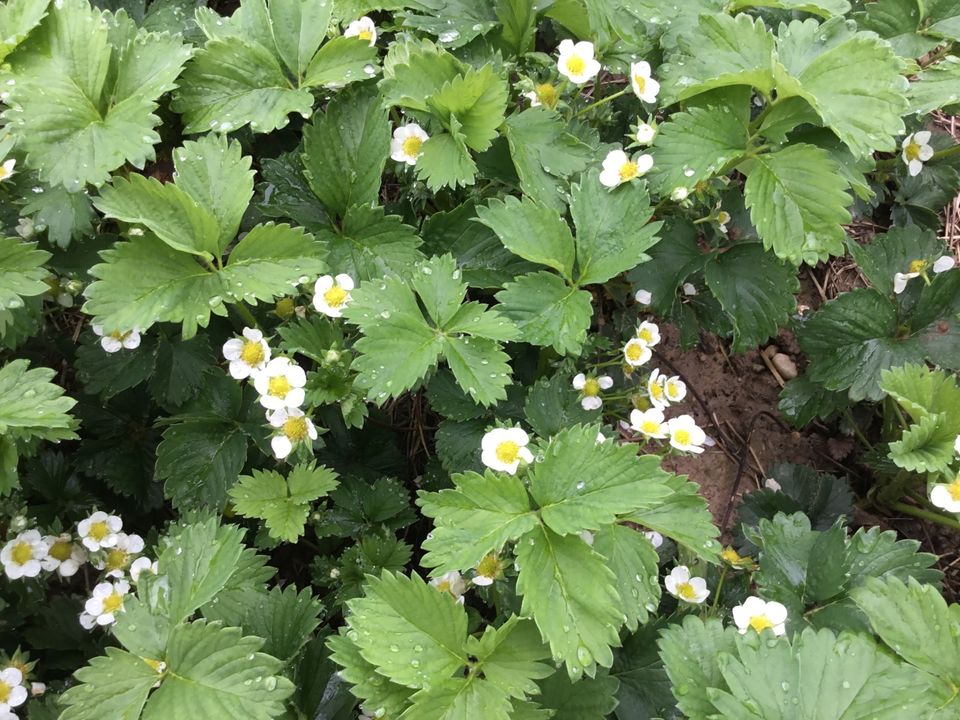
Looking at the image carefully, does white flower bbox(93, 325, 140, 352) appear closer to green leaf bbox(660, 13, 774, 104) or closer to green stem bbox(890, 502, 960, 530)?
green leaf bbox(660, 13, 774, 104)

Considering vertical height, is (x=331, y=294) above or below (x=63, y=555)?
above

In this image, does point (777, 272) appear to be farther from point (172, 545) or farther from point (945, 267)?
point (172, 545)

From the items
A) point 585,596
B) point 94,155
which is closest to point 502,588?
point 585,596

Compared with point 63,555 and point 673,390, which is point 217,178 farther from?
point 673,390

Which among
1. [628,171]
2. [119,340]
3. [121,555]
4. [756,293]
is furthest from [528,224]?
[121,555]

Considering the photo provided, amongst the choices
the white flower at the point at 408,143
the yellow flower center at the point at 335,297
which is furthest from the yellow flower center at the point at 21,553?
the white flower at the point at 408,143

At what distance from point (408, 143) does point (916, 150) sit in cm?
178

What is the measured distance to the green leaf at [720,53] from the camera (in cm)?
192

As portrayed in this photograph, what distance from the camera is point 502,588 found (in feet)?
5.78

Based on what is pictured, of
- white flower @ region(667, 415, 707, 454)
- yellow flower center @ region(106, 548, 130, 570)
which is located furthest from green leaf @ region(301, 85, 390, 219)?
yellow flower center @ region(106, 548, 130, 570)

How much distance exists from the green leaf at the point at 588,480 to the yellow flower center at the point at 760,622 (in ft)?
1.64

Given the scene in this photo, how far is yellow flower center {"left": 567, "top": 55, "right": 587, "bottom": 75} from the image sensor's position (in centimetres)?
203

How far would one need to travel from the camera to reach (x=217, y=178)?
1.79 meters

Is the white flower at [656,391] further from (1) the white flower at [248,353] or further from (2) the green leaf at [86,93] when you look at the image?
(2) the green leaf at [86,93]
